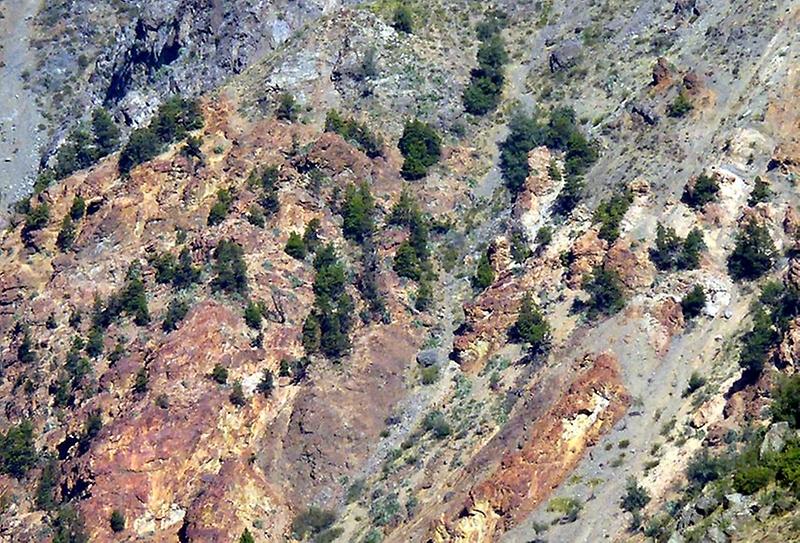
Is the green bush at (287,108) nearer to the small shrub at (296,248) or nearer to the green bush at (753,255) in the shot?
the small shrub at (296,248)

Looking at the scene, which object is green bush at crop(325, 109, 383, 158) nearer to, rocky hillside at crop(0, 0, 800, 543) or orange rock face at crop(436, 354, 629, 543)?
rocky hillside at crop(0, 0, 800, 543)

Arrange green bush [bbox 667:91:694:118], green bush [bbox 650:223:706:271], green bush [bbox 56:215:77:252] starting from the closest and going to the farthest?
green bush [bbox 650:223:706:271] → green bush [bbox 667:91:694:118] → green bush [bbox 56:215:77:252]

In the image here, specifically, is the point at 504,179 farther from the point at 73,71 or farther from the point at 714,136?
the point at 73,71

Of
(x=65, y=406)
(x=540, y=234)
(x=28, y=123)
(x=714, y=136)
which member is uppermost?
(x=714, y=136)

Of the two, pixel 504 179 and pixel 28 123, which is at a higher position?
pixel 504 179

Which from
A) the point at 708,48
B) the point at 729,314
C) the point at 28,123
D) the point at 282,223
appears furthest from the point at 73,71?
the point at 729,314

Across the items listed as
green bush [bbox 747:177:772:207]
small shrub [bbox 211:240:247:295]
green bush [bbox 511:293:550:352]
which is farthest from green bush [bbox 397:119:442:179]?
green bush [bbox 747:177:772:207]

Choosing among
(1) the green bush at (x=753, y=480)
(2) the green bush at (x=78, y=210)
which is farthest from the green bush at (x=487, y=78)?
(1) the green bush at (x=753, y=480)
